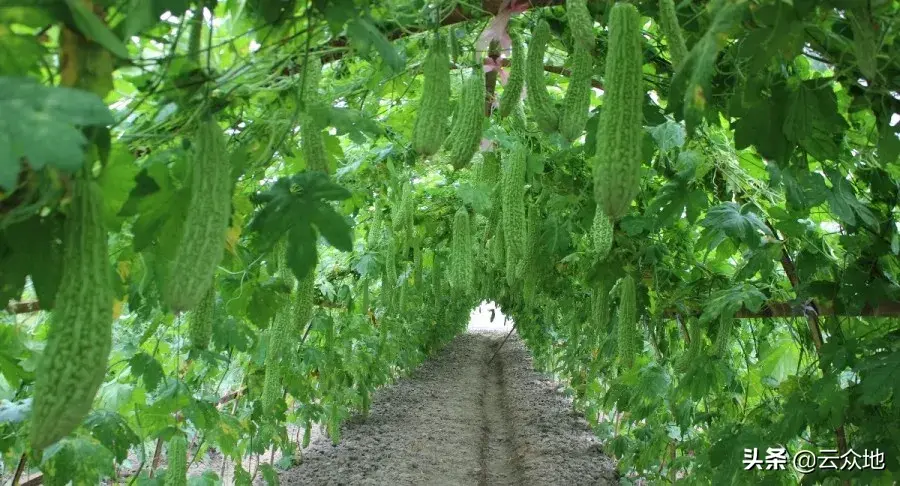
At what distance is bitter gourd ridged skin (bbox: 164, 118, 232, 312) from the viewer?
1.68 metres

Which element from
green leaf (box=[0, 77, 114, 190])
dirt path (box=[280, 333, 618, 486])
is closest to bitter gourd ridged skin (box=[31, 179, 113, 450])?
green leaf (box=[0, 77, 114, 190])

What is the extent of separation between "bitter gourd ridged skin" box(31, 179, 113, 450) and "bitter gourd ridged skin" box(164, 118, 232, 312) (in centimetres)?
15

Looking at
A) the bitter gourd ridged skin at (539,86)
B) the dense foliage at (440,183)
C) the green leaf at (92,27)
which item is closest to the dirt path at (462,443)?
the dense foliage at (440,183)

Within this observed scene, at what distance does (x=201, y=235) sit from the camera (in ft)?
5.63

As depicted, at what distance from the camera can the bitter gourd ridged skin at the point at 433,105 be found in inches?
102

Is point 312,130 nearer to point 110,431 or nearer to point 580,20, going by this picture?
point 580,20

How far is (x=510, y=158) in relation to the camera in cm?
435

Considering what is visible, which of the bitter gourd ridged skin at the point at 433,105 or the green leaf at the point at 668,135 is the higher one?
the green leaf at the point at 668,135

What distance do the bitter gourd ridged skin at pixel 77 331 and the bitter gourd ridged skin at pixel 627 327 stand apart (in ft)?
12.2

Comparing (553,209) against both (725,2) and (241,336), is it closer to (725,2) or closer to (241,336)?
(241,336)

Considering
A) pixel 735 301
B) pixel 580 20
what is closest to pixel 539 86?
pixel 580 20

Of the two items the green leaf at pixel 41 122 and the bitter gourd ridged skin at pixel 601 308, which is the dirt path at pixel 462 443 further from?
the green leaf at pixel 41 122

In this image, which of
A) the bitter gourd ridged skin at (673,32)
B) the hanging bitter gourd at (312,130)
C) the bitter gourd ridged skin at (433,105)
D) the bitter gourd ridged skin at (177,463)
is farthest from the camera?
the bitter gourd ridged skin at (177,463)

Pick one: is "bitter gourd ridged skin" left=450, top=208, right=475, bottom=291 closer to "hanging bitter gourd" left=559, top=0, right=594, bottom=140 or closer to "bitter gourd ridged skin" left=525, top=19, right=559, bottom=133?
"bitter gourd ridged skin" left=525, top=19, right=559, bottom=133
